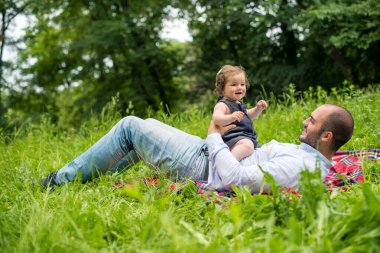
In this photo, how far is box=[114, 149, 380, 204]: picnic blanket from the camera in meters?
2.45

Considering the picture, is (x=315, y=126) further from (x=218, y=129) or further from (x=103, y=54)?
(x=103, y=54)

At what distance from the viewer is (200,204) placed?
7.84ft

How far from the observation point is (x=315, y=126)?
2.69m

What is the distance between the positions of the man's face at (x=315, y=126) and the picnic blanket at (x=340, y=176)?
260 mm

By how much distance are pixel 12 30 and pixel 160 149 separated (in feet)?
38.2

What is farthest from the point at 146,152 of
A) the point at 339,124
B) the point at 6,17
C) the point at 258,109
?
the point at 6,17

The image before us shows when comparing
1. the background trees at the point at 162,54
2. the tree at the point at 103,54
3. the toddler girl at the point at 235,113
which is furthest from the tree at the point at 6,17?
the toddler girl at the point at 235,113

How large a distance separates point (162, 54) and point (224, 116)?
1021 cm

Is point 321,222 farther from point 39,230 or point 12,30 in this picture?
point 12,30

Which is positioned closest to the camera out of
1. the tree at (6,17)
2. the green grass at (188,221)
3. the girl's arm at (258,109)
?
the green grass at (188,221)

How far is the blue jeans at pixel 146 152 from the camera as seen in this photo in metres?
2.96

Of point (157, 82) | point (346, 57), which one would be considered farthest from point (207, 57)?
point (346, 57)

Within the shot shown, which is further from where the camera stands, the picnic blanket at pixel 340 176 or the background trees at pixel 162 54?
the background trees at pixel 162 54

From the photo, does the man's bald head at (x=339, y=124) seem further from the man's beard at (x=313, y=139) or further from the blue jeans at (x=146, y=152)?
the blue jeans at (x=146, y=152)
